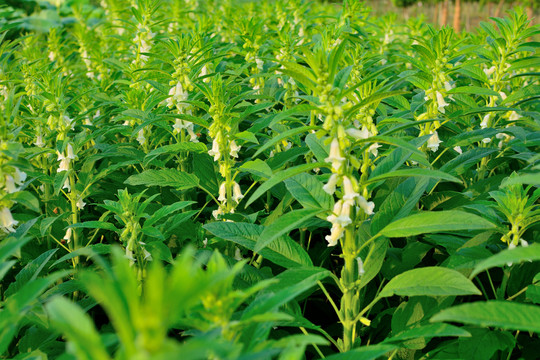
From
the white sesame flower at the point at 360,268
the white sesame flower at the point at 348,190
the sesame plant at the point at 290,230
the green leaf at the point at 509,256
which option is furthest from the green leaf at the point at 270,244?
the green leaf at the point at 509,256

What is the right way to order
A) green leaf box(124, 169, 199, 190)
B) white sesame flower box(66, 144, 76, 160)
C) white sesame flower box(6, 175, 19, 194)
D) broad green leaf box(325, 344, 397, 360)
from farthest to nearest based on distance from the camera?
white sesame flower box(66, 144, 76, 160) < green leaf box(124, 169, 199, 190) < white sesame flower box(6, 175, 19, 194) < broad green leaf box(325, 344, 397, 360)

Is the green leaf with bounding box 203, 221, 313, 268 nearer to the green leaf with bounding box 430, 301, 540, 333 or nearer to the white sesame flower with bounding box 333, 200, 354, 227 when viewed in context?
the white sesame flower with bounding box 333, 200, 354, 227

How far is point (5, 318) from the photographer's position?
136 centimetres

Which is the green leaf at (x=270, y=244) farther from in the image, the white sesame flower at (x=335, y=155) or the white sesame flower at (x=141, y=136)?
the white sesame flower at (x=141, y=136)

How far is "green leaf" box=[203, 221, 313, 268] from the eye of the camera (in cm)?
212

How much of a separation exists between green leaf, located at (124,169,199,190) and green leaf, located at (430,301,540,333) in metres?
1.73

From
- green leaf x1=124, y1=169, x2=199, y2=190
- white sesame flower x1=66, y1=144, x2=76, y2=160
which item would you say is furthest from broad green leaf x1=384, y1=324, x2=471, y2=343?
white sesame flower x1=66, y1=144, x2=76, y2=160

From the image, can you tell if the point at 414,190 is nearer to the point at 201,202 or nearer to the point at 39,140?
the point at 201,202

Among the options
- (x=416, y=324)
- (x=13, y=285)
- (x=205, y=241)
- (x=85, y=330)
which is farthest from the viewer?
(x=205, y=241)

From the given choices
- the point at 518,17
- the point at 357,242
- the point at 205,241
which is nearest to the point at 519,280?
the point at 357,242

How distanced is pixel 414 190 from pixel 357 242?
0.34 m

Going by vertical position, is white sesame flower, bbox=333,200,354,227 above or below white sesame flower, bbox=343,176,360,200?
below

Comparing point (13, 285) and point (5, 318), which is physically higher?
point (5, 318)

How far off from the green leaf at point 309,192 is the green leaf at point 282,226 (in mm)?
139
